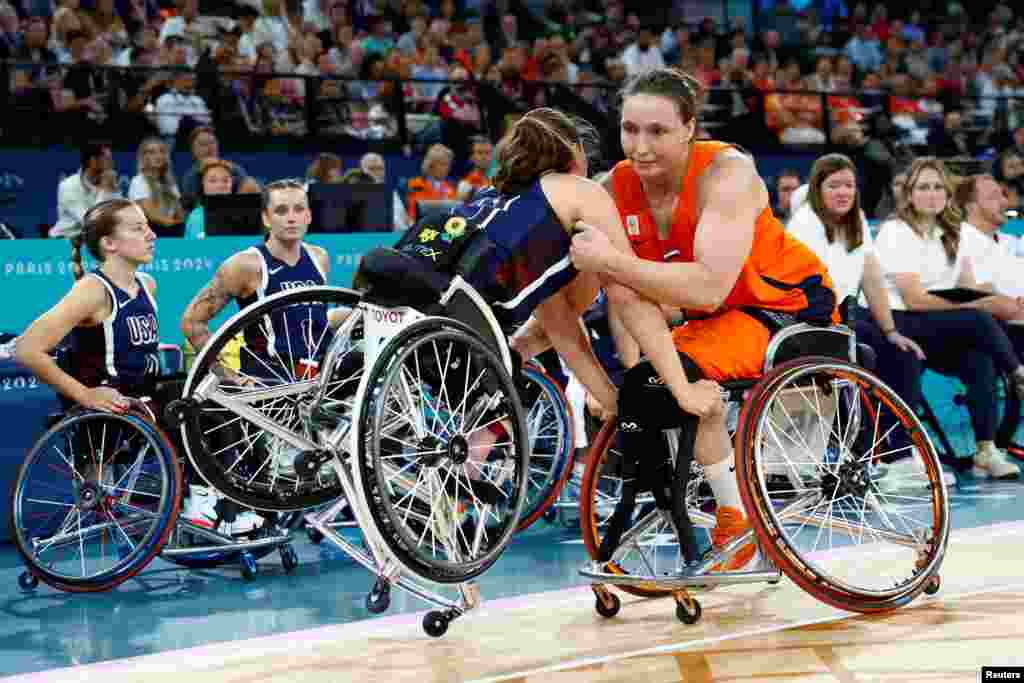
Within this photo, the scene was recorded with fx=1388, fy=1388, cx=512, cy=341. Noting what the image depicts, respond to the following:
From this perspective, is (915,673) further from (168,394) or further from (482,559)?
(168,394)

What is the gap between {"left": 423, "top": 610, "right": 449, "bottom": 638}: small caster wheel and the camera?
3.21 m

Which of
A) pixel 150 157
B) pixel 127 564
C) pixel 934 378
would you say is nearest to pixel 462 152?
pixel 150 157

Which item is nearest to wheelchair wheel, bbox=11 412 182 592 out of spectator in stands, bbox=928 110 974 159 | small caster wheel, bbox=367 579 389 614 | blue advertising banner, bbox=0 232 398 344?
small caster wheel, bbox=367 579 389 614

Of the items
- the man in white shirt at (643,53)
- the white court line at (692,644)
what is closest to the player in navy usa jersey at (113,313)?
the white court line at (692,644)

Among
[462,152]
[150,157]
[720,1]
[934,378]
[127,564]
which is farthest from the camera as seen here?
[720,1]

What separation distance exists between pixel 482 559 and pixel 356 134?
6.95m

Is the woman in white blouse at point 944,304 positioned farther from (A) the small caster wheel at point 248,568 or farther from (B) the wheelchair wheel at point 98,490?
(B) the wheelchair wheel at point 98,490

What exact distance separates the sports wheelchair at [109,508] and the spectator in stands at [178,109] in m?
4.58

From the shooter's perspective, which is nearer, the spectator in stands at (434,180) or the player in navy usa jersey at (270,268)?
the player in navy usa jersey at (270,268)

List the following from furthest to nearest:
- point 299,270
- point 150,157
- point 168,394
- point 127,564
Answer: point 150,157, point 299,270, point 168,394, point 127,564

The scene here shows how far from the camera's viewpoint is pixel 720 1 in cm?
1605

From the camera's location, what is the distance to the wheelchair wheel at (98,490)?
402 centimetres

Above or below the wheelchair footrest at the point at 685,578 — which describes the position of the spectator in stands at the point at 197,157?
above

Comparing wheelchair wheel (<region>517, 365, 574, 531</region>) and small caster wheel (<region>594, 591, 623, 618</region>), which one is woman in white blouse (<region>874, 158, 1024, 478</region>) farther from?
small caster wheel (<region>594, 591, 623, 618</region>)
